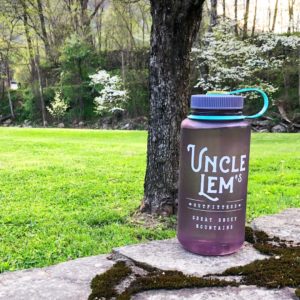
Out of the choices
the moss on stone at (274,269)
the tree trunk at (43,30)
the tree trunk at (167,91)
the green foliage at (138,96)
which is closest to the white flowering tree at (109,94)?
the green foliage at (138,96)

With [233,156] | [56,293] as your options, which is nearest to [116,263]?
[56,293]

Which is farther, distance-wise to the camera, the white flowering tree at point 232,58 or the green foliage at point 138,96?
the green foliage at point 138,96

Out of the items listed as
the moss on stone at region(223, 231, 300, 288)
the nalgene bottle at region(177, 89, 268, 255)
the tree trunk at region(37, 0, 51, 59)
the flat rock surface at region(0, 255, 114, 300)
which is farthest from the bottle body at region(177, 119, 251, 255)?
the tree trunk at region(37, 0, 51, 59)

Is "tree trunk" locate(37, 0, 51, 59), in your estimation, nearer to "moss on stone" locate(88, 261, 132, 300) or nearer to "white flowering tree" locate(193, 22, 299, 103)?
"white flowering tree" locate(193, 22, 299, 103)

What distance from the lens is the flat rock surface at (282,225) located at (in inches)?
81.4

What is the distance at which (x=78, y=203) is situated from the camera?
12.9 feet

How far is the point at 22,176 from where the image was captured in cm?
554

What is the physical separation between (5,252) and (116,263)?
1.12m

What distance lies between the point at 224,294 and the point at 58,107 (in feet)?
98.9

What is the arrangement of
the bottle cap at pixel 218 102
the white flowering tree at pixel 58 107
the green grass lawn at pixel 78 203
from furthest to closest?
the white flowering tree at pixel 58 107, the green grass lawn at pixel 78 203, the bottle cap at pixel 218 102

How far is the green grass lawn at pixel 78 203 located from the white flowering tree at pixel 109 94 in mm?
21284

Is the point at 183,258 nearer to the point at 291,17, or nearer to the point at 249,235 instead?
the point at 249,235

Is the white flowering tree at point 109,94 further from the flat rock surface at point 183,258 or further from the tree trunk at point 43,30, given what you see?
the flat rock surface at point 183,258

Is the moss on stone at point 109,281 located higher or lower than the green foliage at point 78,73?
lower
